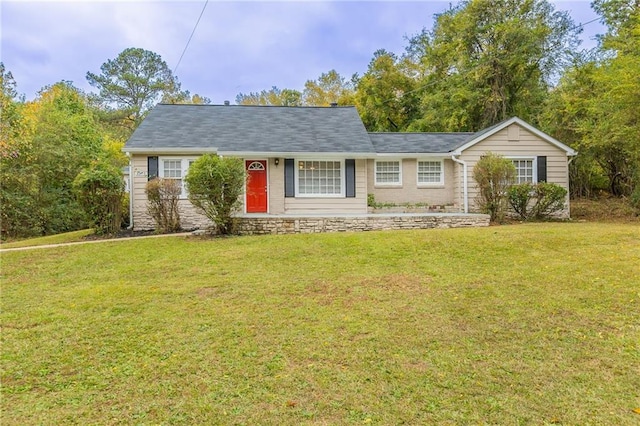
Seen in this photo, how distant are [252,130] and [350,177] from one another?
4180 millimetres

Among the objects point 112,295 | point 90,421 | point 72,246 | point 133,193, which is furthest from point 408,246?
point 133,193

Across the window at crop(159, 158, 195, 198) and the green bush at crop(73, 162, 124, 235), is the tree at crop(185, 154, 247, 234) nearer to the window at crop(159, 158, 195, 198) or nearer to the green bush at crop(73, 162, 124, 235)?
the green bush at crop(73, 162, 124, 235)

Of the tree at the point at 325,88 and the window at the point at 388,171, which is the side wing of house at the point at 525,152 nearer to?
the window at the point at 388,171

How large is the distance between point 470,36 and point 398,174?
13520mm

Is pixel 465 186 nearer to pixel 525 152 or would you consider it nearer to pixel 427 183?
pixel 427 183

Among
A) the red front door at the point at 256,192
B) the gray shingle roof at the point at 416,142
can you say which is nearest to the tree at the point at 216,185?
the red front door at the point at 256,192

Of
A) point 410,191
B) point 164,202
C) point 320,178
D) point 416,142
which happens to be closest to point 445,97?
point 416,142

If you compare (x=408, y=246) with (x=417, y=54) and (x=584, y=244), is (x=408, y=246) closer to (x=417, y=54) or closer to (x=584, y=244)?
(x=584, y=244)

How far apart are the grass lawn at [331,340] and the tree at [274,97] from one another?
1071 inches

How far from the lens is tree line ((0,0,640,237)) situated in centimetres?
1335

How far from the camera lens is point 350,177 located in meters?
12.9

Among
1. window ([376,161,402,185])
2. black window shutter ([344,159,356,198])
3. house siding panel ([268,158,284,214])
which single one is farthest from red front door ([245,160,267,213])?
window ([376,161,402,185])

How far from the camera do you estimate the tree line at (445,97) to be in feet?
43.8

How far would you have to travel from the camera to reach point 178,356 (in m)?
3.56
